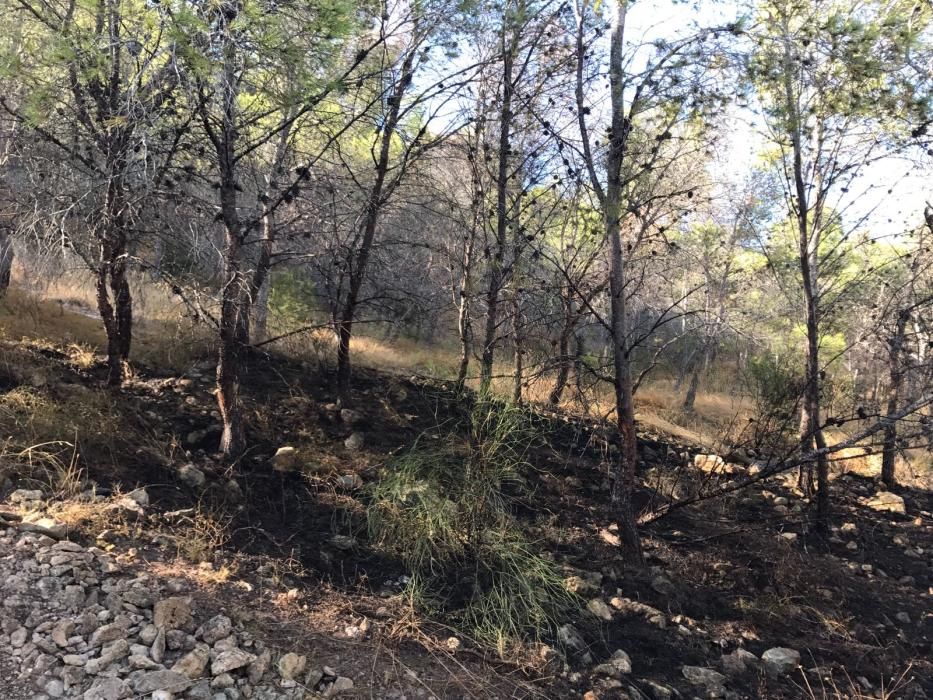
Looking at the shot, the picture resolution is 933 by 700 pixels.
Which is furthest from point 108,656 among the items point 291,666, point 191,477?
point 191,477

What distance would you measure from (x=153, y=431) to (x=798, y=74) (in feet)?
19.9

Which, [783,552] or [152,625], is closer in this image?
[152,625]

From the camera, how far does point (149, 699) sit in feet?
7.97

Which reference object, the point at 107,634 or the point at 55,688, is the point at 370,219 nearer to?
the point at 107,634

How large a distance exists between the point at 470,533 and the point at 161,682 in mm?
2030

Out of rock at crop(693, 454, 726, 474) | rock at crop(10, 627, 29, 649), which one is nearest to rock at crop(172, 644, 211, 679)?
rock at crop(10, 627, 29, 649)

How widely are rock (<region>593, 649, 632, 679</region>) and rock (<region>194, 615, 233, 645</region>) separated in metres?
1.87

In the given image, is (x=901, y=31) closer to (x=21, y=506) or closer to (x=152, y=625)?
(x=152, y=625)

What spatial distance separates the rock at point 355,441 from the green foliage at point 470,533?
4.36ft

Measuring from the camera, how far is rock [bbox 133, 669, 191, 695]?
2.46 metres

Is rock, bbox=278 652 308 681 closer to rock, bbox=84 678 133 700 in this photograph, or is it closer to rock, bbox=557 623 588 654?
rock, bbox=84 678 133 700

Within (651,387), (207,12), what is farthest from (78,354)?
(651,387)

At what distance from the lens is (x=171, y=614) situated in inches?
112

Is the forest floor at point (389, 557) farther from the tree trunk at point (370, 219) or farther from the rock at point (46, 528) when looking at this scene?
the tree trunk at point (370, 219)
